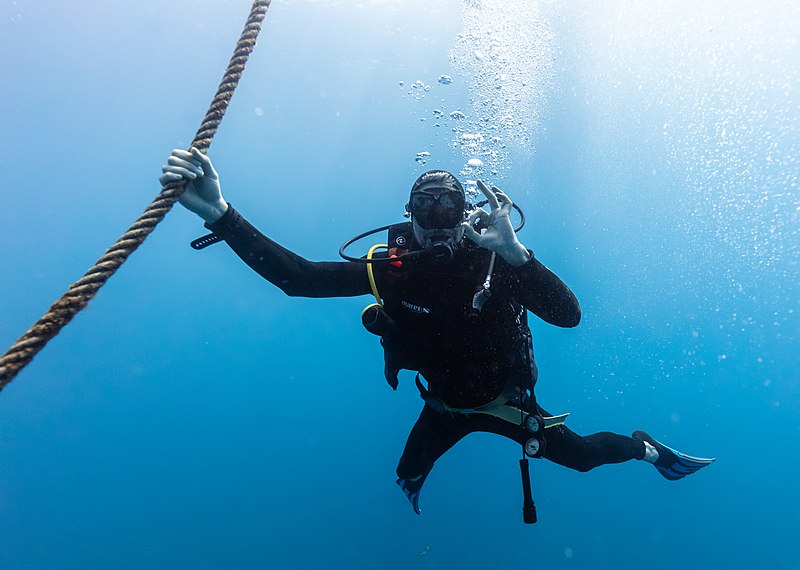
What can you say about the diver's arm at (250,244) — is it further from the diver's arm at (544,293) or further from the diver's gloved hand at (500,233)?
the diver's arm at (544,293)

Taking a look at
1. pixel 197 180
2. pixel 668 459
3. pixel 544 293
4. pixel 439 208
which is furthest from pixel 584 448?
pixel 197 180

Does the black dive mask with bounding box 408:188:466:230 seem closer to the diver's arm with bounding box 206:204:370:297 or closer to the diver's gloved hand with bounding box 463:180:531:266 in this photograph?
the diver's gloved hand with bounding box 463:180:531:266

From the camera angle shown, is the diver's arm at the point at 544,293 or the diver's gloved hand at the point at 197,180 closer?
the diver's gloved hand at the point at 197,180

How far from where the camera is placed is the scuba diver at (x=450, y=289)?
272cm

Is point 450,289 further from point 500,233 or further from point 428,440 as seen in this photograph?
point 428,440

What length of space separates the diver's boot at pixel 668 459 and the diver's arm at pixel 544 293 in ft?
10.5

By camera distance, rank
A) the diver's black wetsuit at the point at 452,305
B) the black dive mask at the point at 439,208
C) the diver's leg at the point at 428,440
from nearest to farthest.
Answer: the black dive mask at the point at 439,208, the diver's black wetsuit at the point at 452,305, the diver's leg at the point at 428,440

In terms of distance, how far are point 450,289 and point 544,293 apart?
65cm

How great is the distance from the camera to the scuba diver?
272cm

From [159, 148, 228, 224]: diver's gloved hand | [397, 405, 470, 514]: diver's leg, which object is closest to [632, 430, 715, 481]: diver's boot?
[397, 405, 470, 514]: diver's leg

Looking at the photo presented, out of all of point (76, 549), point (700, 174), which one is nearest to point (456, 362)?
point (700, 174)

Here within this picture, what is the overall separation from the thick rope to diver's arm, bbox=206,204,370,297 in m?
0.83

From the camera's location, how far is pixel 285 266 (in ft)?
9.89

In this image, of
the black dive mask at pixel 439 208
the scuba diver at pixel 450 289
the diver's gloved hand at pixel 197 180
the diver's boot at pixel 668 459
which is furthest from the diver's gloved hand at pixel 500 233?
the diver's boot at pixel 668 459
